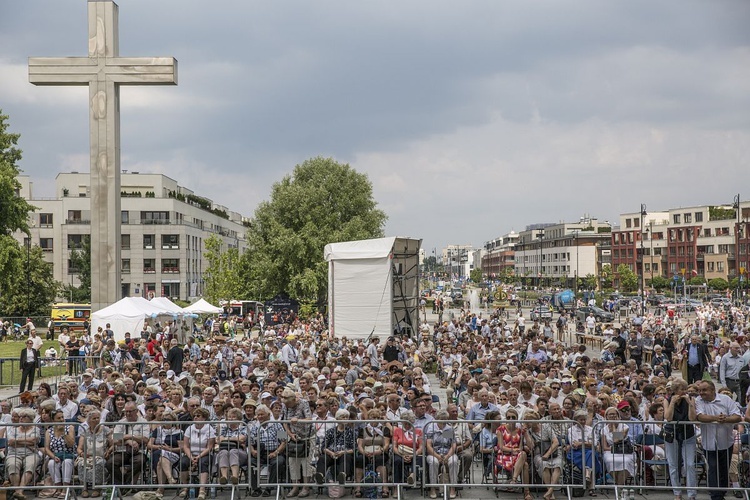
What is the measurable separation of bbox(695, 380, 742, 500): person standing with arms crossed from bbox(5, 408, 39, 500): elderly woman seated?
883 cm

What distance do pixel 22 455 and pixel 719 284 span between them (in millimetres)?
110040

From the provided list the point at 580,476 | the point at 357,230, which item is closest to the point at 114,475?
the point at 580,476

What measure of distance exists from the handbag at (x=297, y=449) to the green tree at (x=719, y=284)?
106 metres

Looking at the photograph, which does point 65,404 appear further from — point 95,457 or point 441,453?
point 441,453

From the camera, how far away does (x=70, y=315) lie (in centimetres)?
5709

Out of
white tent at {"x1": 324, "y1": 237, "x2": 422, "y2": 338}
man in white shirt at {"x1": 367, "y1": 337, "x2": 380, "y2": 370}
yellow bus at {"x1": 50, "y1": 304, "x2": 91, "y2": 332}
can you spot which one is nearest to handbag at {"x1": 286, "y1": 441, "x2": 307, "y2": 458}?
man in white shirt at {"x1": 367, "y1": 337, "x2": 380, "y2": 370}

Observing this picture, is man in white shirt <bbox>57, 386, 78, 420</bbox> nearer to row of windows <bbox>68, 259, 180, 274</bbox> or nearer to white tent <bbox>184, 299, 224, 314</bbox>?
white tent <bbox>184, 299, 224, 314</bbox>

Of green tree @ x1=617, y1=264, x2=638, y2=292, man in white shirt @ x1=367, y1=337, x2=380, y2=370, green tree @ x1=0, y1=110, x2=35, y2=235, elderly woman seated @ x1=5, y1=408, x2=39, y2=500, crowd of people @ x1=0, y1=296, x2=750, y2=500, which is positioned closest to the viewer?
crowd of people @ x1=0, y1=296, x2=750, y2=500

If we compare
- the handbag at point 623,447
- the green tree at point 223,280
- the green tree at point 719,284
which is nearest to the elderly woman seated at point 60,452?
the handbag at point 623,447

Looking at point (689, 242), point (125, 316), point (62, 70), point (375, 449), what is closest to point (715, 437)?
point (375, 449)

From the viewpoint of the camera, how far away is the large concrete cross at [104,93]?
96.4 feet

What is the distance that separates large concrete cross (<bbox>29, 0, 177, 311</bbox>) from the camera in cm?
2939

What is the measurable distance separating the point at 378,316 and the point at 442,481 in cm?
1446

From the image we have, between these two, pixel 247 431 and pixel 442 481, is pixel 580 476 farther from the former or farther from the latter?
pixel 247 431
